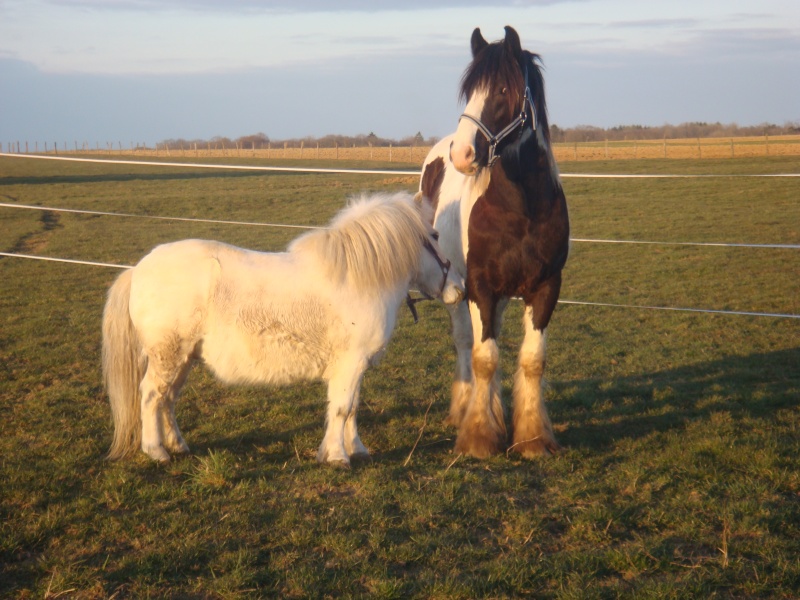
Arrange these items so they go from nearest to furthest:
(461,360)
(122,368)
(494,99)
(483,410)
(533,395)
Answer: (494,99)
(122,368)
(483,410)
(533,395)
(461,360)

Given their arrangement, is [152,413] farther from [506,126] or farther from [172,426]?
[506,126]

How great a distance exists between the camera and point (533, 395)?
486 cm

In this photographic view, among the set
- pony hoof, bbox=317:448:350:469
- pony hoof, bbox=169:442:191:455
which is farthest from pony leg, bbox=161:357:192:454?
pony hoof, bbox=317:448:350:469

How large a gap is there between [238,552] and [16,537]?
1.07 m

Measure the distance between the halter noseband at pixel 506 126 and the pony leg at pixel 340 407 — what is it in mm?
1466

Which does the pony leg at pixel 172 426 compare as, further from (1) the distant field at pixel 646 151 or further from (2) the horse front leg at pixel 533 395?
(1) the distant field at pixel 646 151

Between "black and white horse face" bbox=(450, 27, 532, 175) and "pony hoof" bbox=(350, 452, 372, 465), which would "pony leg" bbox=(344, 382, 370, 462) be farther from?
"black and white horse face" bbox=(450, 27, 532, 175)

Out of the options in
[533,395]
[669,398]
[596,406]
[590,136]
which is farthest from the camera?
[590,136]

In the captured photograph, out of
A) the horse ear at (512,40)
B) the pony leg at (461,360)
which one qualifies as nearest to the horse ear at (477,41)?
the horse ear at (512,40)

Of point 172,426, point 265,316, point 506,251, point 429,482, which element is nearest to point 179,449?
point 172,426

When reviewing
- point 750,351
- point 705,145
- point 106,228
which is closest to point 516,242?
point 750,351

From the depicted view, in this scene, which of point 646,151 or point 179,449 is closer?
point 179,449

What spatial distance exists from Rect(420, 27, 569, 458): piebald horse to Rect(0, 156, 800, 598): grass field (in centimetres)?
33

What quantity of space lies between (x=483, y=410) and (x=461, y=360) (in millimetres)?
809
